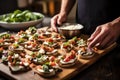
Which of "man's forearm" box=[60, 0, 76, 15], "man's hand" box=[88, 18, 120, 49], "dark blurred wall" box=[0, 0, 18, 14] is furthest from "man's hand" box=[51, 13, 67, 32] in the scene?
"dark blurred wall" box=[0, 0, 18, 14]

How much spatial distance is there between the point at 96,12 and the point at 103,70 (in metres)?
0.58

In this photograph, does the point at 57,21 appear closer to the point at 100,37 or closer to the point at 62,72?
the point at 100,37

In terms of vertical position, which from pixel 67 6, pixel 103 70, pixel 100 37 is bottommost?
pixel 103 70

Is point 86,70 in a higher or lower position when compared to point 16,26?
lower

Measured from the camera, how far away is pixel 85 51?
1.46 metres

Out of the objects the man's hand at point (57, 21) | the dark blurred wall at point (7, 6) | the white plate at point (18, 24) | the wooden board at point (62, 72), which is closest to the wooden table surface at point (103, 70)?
the wooden board at point (62, 72)

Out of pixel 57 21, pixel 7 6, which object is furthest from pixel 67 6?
pixel 7 6

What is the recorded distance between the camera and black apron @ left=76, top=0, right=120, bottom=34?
5.54ft

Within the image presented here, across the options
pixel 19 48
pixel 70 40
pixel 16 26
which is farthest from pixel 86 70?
pixel 16 26

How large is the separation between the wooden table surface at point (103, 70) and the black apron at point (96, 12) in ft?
1.13

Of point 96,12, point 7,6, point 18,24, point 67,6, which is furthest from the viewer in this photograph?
point 7,6

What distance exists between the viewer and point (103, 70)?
1.28 m

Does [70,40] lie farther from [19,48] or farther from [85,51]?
[19,48]

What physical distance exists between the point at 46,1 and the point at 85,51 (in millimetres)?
3006
